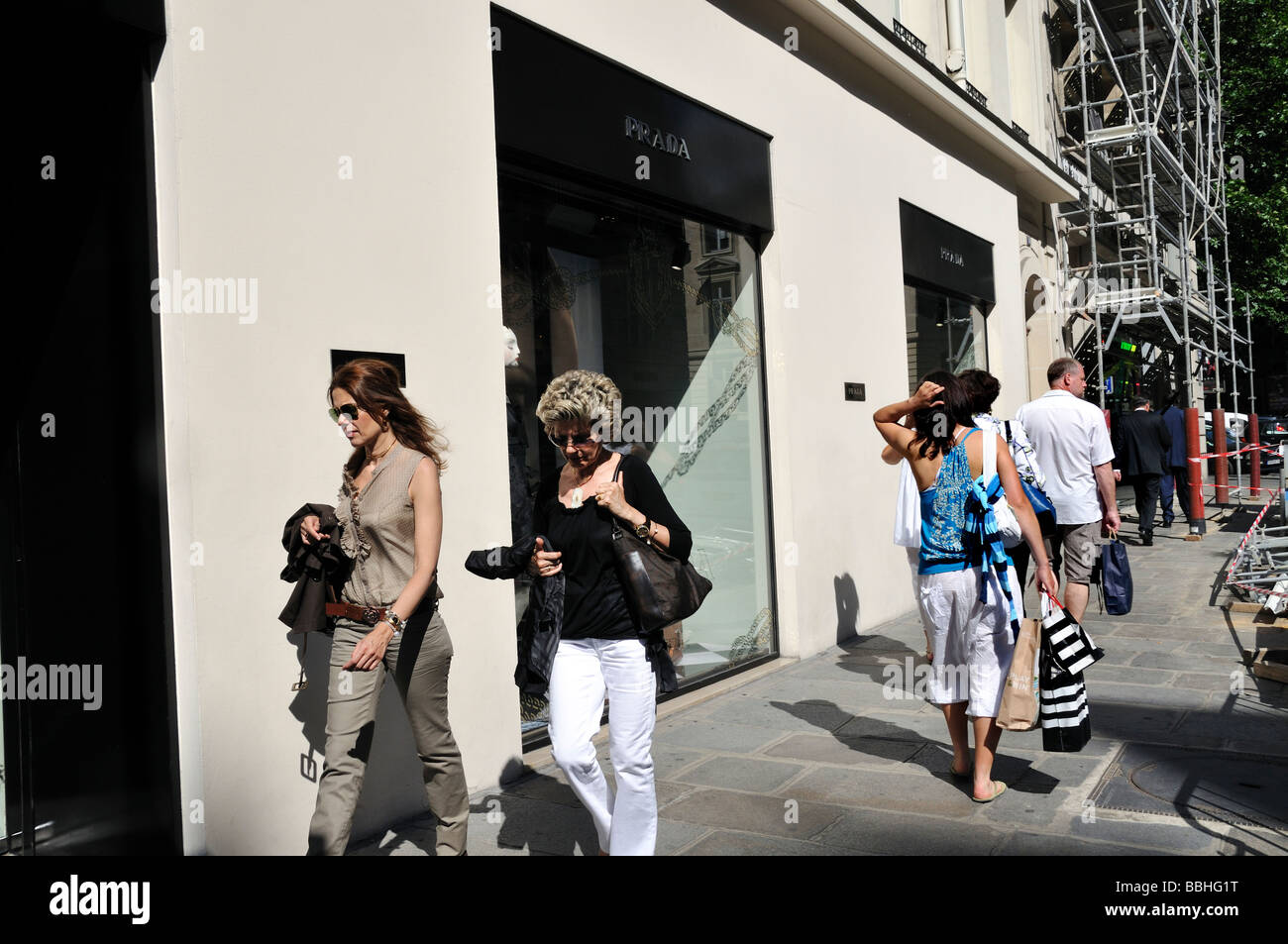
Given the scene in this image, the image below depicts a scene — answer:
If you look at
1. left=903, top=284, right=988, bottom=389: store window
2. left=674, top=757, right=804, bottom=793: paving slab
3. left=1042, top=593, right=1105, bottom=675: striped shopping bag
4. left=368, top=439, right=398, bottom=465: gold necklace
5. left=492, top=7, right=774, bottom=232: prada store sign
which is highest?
left=492, top=7, right=774, bottom=232: prada store sign

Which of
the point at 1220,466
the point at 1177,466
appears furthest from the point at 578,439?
the point at 1220,466

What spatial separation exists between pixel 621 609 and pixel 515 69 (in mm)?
3204

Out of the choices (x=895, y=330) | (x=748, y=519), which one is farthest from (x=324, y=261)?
(x=895, y=330)

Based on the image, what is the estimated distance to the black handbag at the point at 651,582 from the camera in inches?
138

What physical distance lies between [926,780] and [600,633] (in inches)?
85.5

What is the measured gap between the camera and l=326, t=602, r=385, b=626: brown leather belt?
3633 mm

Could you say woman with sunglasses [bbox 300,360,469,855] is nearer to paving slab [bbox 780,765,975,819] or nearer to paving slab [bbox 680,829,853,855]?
paving slab [bbox 680,829,853,855]

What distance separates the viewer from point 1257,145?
89.7 feet

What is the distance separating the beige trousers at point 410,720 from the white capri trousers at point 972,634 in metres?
2.10

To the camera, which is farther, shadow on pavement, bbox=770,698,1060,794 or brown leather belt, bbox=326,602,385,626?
shadow on pavement, bbox=770,698,1060,794

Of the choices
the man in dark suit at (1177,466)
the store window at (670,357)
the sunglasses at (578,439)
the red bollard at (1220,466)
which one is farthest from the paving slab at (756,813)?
the red bollard at (1220,466)

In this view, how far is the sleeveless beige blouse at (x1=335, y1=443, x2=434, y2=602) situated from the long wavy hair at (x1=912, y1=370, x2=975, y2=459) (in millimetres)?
2238

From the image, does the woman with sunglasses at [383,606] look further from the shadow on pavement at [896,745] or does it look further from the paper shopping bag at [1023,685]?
the shadow on pavement at [896,745]

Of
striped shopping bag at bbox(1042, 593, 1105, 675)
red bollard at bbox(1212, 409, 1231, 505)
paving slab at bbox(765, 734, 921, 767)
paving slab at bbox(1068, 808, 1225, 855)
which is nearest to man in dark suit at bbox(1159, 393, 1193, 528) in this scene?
red bollard at bbox(1212, 409, 1231, 505)
